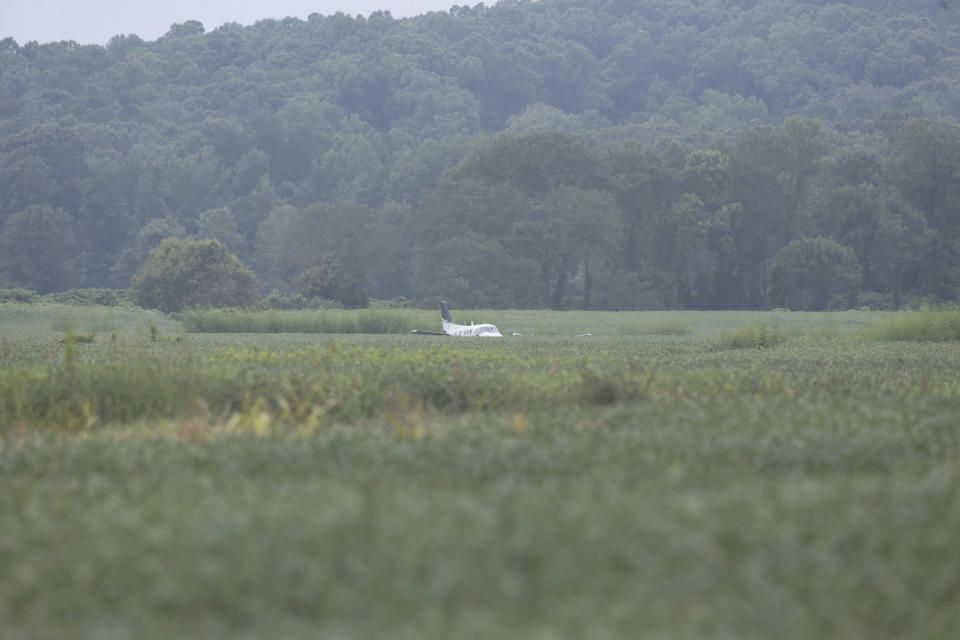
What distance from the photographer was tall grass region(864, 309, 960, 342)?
1118 inches

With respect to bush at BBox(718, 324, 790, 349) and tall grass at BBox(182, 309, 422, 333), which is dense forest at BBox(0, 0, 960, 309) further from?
bush at BBox(718, 324, 790, 349)

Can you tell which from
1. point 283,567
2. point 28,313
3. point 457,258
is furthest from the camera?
point 457,258

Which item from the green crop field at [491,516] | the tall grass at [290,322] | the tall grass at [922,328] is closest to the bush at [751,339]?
the tall grass at [922,328]

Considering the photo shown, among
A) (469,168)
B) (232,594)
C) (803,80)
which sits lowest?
(232,594)

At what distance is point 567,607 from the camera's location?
4.89 meters

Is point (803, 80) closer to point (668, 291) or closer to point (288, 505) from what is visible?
point (668, 291)

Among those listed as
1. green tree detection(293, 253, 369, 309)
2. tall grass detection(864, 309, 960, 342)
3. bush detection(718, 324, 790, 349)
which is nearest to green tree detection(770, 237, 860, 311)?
green tree detection(293, 253, 369, 309)

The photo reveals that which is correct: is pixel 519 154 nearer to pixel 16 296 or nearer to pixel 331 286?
pixel 331 286

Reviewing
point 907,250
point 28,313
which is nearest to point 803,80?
point 907,250

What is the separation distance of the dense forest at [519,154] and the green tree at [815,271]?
163 mm

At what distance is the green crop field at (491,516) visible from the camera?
502 cm

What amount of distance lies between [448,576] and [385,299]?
7010 cm

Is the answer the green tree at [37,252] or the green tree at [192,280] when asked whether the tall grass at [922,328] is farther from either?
the green tree at [37,252]

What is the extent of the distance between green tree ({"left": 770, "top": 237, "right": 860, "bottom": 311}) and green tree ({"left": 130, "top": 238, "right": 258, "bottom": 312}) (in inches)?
1203
